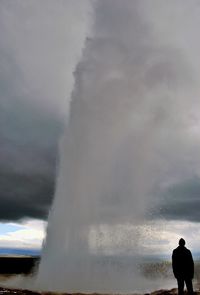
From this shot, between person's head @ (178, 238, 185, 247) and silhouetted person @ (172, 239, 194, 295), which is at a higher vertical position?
person's head @ (178, 238, 185, 247)

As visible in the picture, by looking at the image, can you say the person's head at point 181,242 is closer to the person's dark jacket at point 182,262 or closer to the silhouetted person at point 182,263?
the silhouetted person at point 182,263

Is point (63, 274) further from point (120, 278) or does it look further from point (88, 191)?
point (88, 191)

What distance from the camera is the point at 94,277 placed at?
77.2 feet

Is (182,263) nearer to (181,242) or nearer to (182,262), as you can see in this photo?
(182,262)

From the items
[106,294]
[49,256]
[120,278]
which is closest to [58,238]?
[49,256]

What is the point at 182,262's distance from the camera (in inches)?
574

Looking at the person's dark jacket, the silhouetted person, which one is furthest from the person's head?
the person's dark jacket

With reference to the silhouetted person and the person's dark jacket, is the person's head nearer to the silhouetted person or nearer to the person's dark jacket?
the silhouetted person

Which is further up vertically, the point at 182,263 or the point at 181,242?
the point at 181,242

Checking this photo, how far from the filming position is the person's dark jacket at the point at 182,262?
47.8 ft

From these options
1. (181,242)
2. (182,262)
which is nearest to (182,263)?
(182,262)

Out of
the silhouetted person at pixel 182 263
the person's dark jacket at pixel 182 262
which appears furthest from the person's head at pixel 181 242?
the person's dark jacket at pixel 182 262

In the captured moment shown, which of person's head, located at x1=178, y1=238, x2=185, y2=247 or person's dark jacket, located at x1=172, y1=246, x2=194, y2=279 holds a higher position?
person's head, located at x1=178, y1=238, x2=185, y2=247

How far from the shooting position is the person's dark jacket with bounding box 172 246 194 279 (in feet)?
47.8
